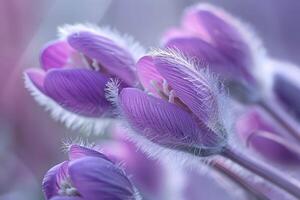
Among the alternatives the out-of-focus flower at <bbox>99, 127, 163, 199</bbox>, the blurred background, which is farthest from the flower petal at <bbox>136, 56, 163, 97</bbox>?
the blurred background

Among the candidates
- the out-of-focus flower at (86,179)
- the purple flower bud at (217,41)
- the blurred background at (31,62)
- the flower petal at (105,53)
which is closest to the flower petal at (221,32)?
the purple flower bud at (217,41)

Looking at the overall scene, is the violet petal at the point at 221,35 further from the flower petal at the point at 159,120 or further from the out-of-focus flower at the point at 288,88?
the flower petal at the point at 159,120

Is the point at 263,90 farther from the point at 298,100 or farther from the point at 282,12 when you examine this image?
the point at 282,12

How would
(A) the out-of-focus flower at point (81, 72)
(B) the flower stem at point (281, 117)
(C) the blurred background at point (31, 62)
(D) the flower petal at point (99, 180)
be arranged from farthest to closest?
1. (C) the blurred background at point (31, 62)
2. (B) the flower stem at point (281, 117)
3. (A) the out-of-focus flower at point (81, 72)
4. (D) the flower petal at point (99, 180)

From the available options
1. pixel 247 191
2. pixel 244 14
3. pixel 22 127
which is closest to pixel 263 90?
pixel 247 191

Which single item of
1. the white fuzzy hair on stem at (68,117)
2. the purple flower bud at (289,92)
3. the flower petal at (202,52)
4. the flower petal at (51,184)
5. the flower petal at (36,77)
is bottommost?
the flower petal at (51,184)

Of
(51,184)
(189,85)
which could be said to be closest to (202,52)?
(189,85)
